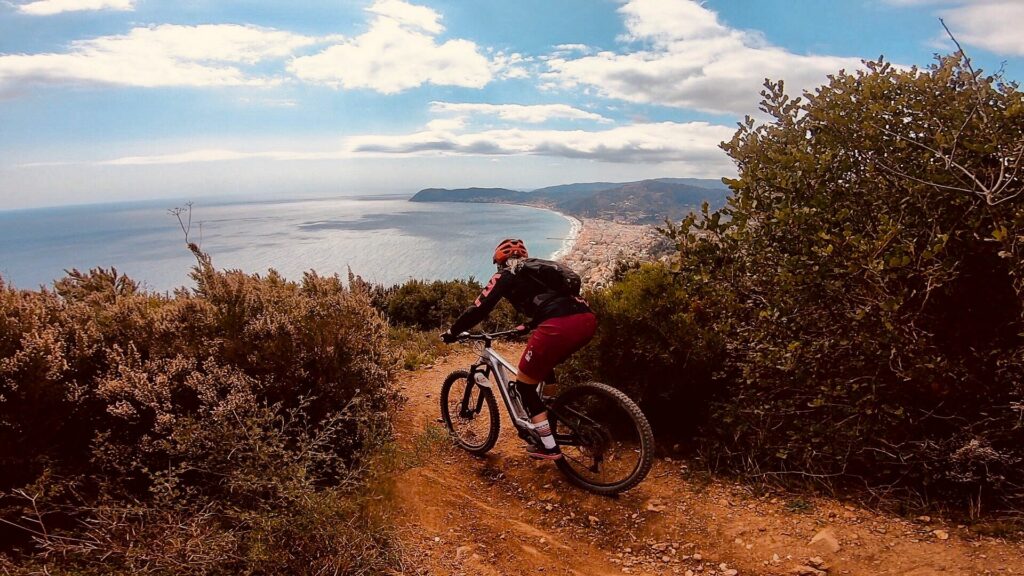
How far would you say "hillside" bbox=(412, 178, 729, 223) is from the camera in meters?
64.8

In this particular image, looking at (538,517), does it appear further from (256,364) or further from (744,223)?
(744,223)

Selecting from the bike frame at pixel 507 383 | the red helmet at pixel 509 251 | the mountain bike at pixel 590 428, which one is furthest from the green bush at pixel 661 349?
the red helmet at pixel 509 251

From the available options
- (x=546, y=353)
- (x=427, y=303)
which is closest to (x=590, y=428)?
(x=546, y=353)

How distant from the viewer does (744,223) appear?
4.26m

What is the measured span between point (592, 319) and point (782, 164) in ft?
6.84

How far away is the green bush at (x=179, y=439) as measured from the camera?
106 inches

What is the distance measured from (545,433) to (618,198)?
79311 millimetres

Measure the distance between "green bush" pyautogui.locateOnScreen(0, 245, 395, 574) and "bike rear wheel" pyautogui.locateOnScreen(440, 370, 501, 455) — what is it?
1.11m

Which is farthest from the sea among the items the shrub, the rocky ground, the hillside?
the shrub

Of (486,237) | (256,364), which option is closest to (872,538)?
(256,364)

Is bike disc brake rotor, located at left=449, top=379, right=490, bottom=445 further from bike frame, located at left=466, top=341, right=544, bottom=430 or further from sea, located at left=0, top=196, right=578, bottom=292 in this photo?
sea, located at left=0, top=196, right=578, bottom=292

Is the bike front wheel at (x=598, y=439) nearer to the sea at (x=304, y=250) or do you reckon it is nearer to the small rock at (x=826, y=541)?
the small rock at (x=826, y=541)

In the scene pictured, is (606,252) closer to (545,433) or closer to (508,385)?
(508,385)

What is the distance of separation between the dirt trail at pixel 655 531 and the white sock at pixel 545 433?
490 mm
